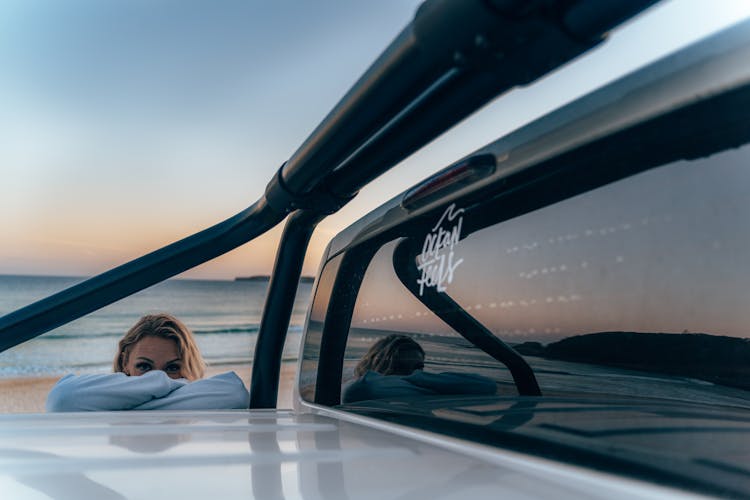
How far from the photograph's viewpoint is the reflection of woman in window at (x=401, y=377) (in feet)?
5.17

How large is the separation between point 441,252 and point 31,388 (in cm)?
2485

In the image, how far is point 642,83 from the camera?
3.42 feet

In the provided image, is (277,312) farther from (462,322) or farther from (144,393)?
(462,322)

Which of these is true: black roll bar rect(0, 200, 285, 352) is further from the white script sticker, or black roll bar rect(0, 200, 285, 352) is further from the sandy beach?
the sandy beach

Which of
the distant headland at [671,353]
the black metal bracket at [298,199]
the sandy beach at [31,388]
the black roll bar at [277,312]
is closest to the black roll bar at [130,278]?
the black metal bracket at [298,199]

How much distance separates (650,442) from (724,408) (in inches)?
5.1

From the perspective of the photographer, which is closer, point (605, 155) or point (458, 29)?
point (458, 29)

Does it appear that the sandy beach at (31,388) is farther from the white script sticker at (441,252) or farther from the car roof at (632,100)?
the car roof at (632,100)

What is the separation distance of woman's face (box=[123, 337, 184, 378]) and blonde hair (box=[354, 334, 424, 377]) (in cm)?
291

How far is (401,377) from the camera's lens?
176 cm

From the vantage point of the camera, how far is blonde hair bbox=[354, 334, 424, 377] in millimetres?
1709

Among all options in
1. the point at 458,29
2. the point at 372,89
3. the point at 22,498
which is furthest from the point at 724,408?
the point at 22,498

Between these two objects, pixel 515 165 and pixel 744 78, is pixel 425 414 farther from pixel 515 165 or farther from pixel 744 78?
pixel 744 78

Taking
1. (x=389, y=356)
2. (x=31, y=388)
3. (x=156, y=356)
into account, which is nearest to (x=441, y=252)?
(x=389, y=356)
